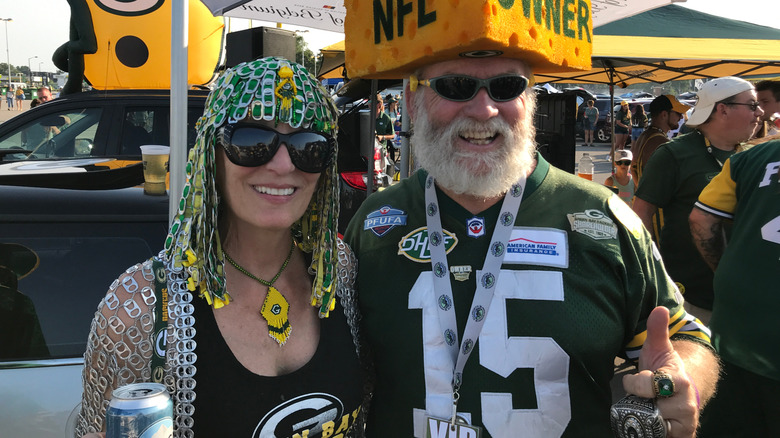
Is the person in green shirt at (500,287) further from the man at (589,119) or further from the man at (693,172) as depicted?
the man at (589,119)

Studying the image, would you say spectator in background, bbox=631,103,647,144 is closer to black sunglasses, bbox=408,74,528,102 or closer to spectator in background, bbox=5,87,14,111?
black sunglasses, bbox=408,74,528,102

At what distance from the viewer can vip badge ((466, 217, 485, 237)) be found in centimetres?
188

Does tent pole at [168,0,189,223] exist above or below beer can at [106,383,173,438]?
above

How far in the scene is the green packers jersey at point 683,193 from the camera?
407cm

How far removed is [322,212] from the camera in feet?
5.97

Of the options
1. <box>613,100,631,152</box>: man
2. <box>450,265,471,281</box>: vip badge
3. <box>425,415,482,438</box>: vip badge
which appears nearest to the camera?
<box>425,415,482,438</box>: vip badge

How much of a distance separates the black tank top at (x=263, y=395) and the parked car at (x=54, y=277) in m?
1.10

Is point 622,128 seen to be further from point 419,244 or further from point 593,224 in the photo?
point 419,244

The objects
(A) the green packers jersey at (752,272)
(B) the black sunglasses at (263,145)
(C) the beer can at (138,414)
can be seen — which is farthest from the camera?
(A) the green packers jersey at (752,272)

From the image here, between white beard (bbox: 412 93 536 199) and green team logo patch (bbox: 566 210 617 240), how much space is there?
0.21 meters

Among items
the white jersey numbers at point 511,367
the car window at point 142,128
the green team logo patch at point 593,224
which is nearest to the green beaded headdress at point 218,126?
the white jersey numbers at point 511,367

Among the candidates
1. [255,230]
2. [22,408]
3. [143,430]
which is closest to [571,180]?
[255,230]

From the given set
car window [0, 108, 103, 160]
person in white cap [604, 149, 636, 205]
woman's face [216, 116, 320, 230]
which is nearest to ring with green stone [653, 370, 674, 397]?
woman's face [216, 116, 320, 230]

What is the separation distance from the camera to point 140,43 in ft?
18.6
